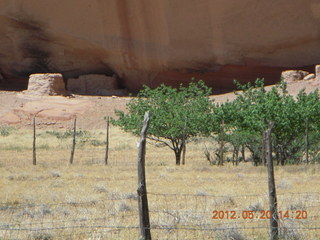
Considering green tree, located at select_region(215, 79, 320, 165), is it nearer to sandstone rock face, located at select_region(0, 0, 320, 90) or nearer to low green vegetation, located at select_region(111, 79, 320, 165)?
low green vegetation, located at select_region(111, 79, 320, 165)

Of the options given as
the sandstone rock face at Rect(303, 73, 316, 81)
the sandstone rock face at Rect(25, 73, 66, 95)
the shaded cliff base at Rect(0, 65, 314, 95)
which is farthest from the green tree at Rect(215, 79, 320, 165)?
the sandstone rock face at Rect(25, 73, 66, 95)

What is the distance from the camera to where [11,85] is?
48.0 m

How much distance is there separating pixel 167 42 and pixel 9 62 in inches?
558

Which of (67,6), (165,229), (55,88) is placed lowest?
(165,229)

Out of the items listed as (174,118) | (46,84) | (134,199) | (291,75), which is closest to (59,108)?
(46,84)

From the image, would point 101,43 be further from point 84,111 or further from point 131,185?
point 131,185

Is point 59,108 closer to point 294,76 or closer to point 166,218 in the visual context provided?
Result: point 294,76

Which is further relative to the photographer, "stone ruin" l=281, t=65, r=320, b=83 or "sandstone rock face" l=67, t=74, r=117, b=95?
"sandstone rock face" l=67, t=74, r=117, b=95

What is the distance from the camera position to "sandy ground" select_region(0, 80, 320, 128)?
3609cm

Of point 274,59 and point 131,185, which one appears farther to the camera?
point 274,59

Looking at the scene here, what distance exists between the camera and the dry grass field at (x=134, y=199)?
8.34 metres

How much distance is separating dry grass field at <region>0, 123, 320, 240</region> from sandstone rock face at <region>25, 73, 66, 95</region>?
55.7 feet

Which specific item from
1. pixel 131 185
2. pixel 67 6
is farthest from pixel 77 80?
pixel 131 185
